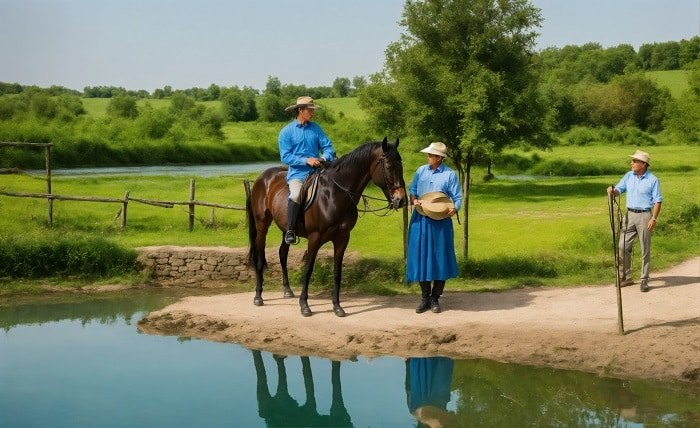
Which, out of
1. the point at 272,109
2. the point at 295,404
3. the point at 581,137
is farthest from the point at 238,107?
the point at 295,404

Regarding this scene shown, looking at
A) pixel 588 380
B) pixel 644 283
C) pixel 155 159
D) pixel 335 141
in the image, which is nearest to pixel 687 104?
pixel 335 141

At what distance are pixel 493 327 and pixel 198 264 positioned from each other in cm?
601

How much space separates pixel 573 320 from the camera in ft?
31.8

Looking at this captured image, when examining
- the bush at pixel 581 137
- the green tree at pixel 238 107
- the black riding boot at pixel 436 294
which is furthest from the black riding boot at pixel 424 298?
the green tree at pixel 238 107

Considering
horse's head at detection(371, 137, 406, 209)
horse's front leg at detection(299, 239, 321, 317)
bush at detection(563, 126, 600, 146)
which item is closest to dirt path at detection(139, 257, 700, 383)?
horse's front leg at detection(299, 239, 321, 317)

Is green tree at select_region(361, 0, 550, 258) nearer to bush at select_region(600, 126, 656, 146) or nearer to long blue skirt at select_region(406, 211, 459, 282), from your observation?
long blue skirt at select_region(406, 211, 459, 282)

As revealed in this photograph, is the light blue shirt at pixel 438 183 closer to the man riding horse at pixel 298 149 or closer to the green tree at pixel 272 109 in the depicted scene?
the man riding horse at pixel 298 149

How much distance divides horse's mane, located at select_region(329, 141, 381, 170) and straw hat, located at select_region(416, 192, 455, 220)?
0.92 meters

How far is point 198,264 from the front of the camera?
13.6 m

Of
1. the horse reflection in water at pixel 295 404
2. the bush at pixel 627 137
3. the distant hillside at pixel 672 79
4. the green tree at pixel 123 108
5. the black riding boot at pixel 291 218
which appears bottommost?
the horse reflection in water at pixel 295 404

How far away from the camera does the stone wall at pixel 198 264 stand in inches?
530

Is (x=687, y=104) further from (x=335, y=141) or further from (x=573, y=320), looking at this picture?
(x=573, y=320)

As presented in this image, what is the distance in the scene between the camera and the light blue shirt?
10.2 metres

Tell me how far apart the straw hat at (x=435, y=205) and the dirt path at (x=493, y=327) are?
1.37m
